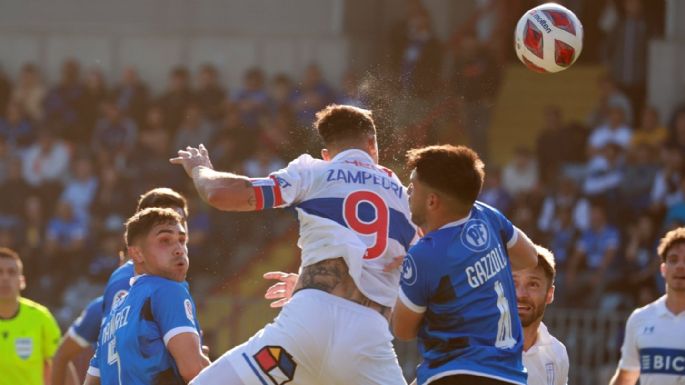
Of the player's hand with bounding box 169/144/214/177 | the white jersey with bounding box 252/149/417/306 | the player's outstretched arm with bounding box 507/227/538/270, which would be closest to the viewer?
the player's outstretched arm with bounding box 507/227/538/270

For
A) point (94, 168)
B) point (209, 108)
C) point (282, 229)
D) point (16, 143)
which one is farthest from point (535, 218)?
point (16, 143)

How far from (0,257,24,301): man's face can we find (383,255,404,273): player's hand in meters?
4.60

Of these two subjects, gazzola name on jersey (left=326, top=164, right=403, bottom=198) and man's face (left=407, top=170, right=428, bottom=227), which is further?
gazzola name on jersey (left=326, top=164, right=403, bottom=198)

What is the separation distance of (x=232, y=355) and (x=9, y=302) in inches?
179

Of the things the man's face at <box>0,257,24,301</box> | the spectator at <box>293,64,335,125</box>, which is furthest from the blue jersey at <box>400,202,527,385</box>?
the spectator at <box>293,64,335,125</box>

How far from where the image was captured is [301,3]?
933 inches

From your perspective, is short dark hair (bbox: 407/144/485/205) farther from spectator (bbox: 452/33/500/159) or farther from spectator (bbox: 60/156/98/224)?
spectator (bbox: 60/156/98/224)

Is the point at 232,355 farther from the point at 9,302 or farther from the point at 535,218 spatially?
the point at 535,218

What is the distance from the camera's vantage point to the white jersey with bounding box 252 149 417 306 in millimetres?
7875

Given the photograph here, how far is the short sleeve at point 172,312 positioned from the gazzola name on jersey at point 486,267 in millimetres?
1645

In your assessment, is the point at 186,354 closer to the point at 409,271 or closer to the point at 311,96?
the point at 409,271

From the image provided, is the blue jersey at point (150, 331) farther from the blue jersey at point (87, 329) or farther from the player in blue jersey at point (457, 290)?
the blue jersey at point (87, 329)

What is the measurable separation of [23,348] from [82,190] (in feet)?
31.4

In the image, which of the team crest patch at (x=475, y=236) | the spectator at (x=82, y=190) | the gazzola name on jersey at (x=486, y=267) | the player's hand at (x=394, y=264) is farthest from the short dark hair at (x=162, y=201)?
the spectator at (x=82, y=190)
